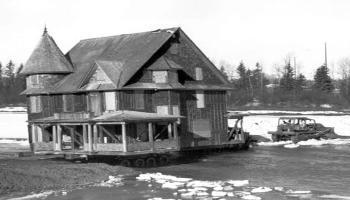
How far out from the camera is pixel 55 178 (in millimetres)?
31844

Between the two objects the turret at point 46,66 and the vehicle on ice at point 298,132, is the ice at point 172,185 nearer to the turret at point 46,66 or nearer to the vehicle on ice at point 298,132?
the turret at point 46,66

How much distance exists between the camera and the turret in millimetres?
49188

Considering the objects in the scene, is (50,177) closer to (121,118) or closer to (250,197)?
(121,118)

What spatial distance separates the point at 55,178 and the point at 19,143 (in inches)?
1375

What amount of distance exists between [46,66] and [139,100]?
9.54 m

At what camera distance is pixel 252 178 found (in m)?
33.0

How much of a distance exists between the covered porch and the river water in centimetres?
185

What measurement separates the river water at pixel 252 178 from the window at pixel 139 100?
6.20 meters

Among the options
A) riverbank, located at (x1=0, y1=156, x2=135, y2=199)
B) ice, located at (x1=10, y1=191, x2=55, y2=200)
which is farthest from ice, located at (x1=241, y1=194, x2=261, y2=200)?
riverbank, located at (x1=0, y1=156, x2=135, y2=199)

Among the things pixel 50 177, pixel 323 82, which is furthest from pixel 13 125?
pixel 323 82

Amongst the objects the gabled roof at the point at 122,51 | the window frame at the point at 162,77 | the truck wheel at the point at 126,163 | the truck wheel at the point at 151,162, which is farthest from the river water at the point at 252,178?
the gabled roof at the point at 122,51

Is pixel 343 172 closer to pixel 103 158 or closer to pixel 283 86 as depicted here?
pixel 103 158

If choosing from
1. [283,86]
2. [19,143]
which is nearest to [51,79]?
[19,143]

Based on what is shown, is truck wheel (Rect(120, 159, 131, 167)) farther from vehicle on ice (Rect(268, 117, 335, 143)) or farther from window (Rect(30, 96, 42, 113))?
vehicle on ice (Rect(268, 117, 335, 143))
